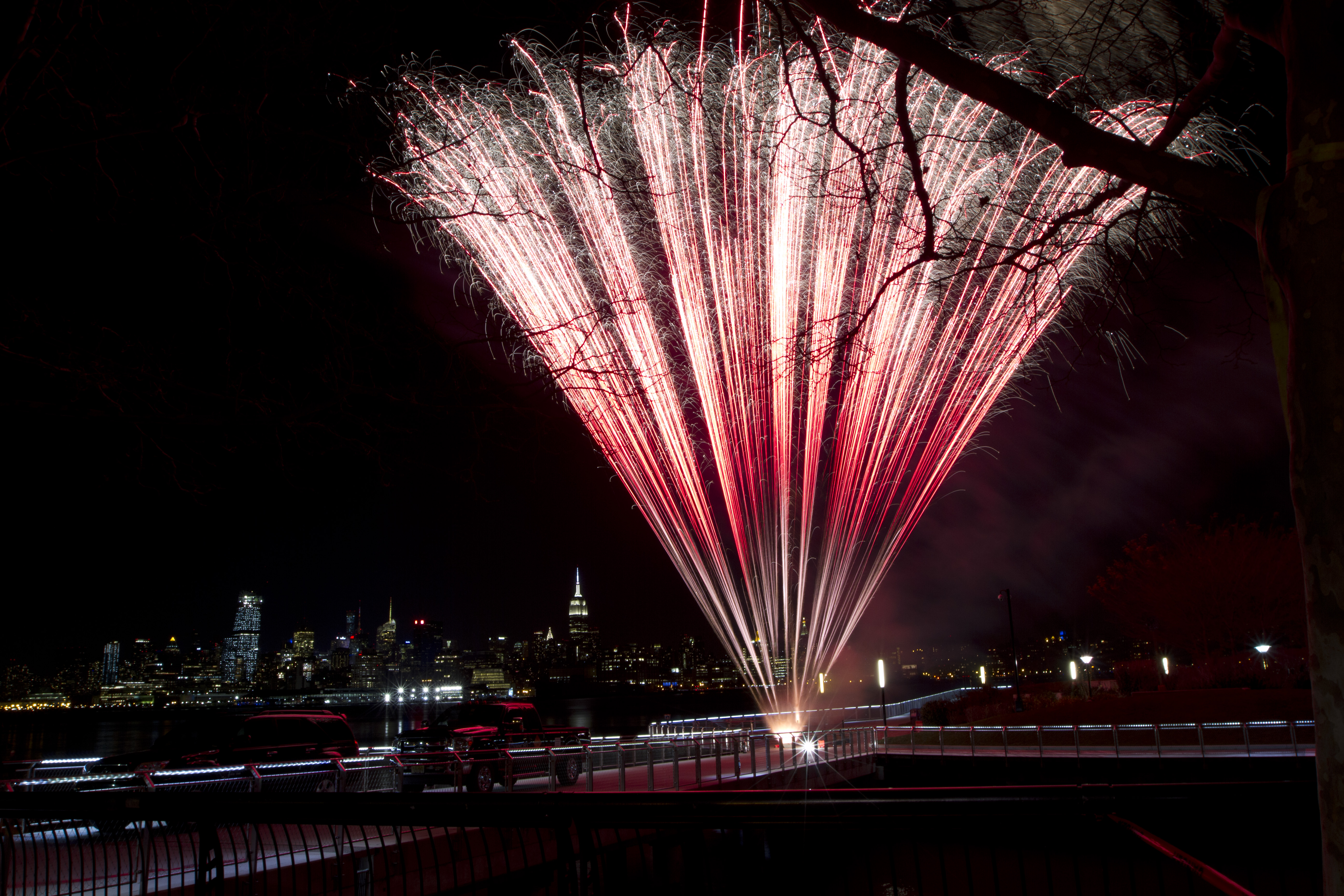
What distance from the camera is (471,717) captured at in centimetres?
2128

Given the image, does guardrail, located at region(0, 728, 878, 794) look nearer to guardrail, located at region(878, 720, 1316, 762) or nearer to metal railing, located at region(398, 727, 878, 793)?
metal railing, located at region(398, 727, 878, 793)

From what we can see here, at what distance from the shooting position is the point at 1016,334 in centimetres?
1390

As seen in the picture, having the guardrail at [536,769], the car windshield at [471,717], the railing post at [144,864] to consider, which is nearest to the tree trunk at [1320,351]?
the guardrail at [536,769]

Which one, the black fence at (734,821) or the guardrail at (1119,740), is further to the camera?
the guardrail at (1119,740)

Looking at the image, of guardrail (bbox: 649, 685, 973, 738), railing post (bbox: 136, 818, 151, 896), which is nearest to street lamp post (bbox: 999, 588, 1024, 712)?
guardrail (bbox: 649, 685, 973, 738)

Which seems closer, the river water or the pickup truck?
the pickup truck

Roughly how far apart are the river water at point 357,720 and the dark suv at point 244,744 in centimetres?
45

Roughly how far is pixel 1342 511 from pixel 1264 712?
2772cm

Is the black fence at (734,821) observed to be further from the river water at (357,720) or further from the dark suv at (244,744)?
the river water at (357,720)

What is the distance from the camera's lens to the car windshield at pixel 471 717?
20.9 m

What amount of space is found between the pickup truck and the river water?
3562 mm

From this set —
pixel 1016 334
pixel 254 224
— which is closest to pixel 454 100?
pixel 254 224

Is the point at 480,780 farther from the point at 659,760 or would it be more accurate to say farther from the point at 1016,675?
the point at 1016,675

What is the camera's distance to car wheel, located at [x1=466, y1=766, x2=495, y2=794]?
1633cm
